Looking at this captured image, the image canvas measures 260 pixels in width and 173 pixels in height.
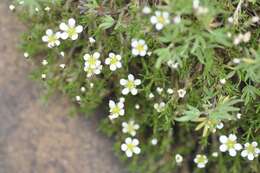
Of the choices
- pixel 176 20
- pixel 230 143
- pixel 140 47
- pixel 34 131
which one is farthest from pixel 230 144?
pixel 34 131

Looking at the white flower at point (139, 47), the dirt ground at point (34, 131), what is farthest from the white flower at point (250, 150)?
the dirt ground at point (34, 131)

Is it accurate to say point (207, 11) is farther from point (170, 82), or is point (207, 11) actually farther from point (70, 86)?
point (70, 86)

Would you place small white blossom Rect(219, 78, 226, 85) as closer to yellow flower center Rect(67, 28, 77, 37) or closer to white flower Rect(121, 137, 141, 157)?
white flower Rect(121, 137, 141, 157)

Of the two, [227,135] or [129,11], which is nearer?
[129,11]

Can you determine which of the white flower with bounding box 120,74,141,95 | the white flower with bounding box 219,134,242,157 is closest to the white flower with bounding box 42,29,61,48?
the white flower with bounding box 120,74,141,95

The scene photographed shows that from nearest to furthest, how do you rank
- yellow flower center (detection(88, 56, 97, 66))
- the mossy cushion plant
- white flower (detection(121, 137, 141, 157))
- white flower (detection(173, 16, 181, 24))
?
white flower (detection(173, 16, 181, 24)) < the mossy cushion plant < yellow flower center (detection(88, 56, 97, 66)) < white flower (detection(121, 137, 141, 157))

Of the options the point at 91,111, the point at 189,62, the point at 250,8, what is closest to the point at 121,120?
the point at 91,111

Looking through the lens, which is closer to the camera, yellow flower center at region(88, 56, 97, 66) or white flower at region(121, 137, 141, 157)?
yellow flower center at region(88, 56, 97, 66)
